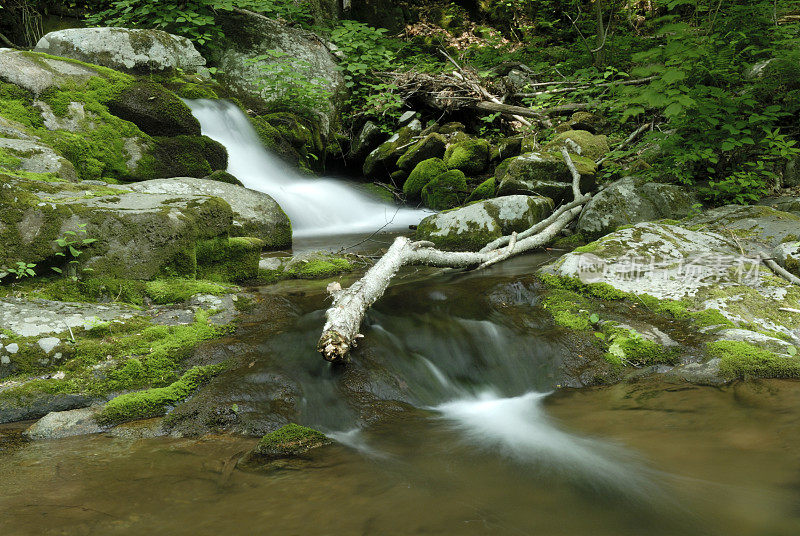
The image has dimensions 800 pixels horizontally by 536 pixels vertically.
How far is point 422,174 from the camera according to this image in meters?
9.76

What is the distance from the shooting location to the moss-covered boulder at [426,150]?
408 inches

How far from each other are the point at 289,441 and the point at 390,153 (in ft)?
31.1

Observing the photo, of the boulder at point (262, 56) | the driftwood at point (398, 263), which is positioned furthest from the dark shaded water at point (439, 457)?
the boulder at point (262, 56)

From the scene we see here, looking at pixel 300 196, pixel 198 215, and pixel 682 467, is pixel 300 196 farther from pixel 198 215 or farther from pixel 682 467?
pixel 682 467

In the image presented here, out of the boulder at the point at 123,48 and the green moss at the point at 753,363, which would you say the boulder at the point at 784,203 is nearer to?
the green moss at the point at 753,363

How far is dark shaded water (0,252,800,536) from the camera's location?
1.78 m

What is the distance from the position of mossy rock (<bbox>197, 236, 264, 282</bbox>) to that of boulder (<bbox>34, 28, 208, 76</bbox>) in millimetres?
6366

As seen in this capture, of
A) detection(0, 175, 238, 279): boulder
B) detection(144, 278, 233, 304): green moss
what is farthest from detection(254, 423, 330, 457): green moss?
detection(0, 175, 238, 279): boulder

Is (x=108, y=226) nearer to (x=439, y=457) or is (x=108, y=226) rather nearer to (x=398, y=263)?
(x=398, y=263)

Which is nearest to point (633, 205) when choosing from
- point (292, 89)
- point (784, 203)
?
point (784, 203)

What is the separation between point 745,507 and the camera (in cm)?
178

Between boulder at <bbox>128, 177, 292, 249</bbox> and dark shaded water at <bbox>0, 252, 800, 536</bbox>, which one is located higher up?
boulder at <bbox>128, 177, 292, 249</bbox>

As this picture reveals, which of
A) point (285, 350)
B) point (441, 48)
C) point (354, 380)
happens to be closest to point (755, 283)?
point (354, 380)

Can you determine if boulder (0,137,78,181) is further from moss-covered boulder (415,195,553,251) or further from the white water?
moss-covered boulder (415,195,553,251)
